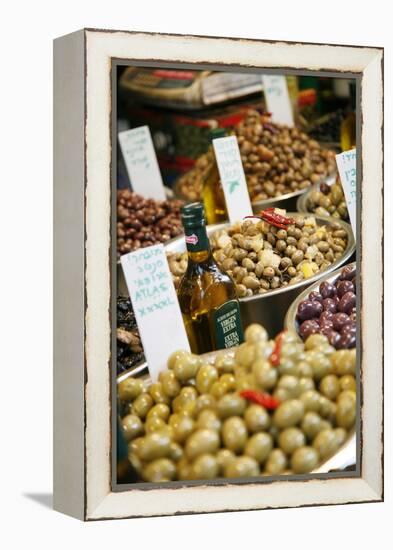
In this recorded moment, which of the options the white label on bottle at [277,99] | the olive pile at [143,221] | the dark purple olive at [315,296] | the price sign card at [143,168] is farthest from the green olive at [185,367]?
the white label on bottle at [277,99]

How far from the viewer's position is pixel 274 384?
9.32 ft

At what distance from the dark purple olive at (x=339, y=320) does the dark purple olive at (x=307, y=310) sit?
0.24ft

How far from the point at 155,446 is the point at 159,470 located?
4.0 inches

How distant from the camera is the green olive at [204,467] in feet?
9.30

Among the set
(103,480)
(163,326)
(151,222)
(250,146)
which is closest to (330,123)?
(250,146)

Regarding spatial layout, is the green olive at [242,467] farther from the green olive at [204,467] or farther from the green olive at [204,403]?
the green olive at [204,403]

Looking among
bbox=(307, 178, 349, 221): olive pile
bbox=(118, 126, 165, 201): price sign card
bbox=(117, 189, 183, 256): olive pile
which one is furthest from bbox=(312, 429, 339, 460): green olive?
bbox=(118, 126, 165, 201): price sign card

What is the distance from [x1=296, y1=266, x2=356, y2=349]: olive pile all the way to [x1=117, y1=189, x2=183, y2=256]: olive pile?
0.87 meters

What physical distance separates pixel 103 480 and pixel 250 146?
69.4 inches

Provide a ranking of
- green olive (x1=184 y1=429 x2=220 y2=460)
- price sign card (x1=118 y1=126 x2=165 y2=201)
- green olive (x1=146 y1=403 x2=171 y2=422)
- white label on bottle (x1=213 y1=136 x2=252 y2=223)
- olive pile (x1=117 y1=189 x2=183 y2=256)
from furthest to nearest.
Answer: price sign card (x1=118 y1=126 x2=165 y2=201) < olive pile (x1=117 y1=189 x2=183 y2=256) < white label on bottle (x1=213 y1=136 x2=252 y2=223) < green olive (x1=146 y1=403 x2=171 y2=422) < green olive (x1=184 y1=429 x2=220 y2=460)

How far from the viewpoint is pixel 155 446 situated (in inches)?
110

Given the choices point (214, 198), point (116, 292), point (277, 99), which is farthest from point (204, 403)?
point (277, 99)

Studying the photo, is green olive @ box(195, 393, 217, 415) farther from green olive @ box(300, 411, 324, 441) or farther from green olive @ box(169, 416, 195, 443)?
green olive @ box(300, 411, 324, 441)

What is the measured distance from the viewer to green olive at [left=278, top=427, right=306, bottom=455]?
2.83 meters
